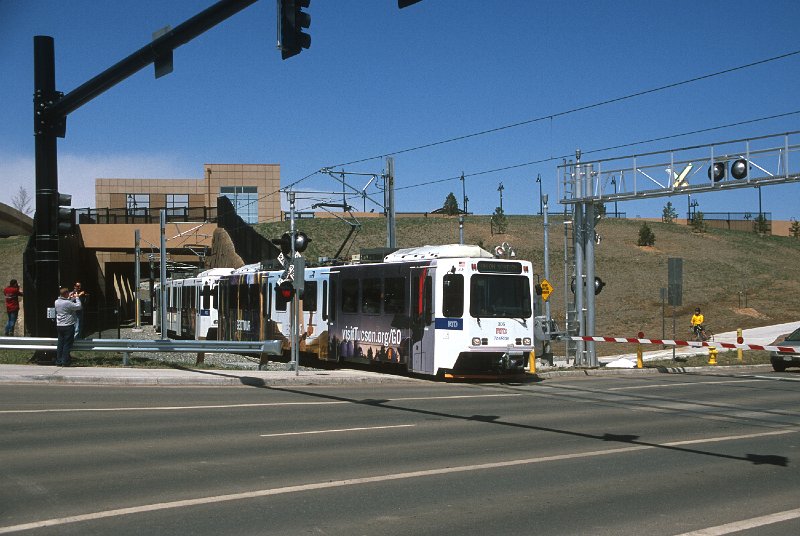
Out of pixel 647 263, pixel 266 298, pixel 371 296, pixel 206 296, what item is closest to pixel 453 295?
pixel 371 296

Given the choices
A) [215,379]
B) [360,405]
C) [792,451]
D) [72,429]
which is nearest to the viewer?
[792,451]

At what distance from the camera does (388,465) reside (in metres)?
9.69

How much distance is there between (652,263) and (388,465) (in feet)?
219

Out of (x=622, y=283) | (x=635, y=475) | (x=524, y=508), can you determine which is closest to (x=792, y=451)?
(x=635, y=475)

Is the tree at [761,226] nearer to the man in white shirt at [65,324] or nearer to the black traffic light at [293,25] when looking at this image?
the man in white shirt at [65,324]

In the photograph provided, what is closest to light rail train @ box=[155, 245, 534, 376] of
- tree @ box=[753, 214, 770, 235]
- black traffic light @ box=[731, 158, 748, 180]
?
black traffic light @ box=[731, 158, 748, 180]

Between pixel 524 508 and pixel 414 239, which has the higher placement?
pixel 414 239

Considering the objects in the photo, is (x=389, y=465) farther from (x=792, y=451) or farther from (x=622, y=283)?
(x=622, y=283)

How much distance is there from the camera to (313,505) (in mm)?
7617

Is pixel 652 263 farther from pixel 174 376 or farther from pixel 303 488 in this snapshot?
pixel 303 488

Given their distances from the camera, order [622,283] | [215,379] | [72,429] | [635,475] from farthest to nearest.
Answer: [622,283] < [215,379] < [72,429] < [635,475]

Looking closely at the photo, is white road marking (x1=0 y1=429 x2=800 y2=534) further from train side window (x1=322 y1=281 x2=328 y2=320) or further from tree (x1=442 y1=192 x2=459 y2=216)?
tree (x1=442 y1=192 x2=459 y2=216)

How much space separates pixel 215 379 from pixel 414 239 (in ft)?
213

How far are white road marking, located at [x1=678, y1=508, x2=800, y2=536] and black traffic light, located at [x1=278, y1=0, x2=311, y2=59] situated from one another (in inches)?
300
